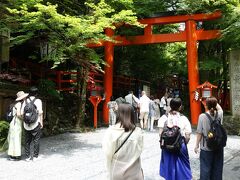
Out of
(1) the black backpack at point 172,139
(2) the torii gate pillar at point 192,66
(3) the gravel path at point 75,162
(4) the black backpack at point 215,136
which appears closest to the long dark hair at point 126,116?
(1) the black backpack at point 172,139

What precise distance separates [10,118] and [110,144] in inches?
223

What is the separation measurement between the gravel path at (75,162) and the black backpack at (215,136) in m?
1.96

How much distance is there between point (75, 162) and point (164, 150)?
3681mm

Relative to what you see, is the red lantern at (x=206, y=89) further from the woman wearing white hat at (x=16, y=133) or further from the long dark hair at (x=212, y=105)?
the long dark hair at (x=212, y=105)

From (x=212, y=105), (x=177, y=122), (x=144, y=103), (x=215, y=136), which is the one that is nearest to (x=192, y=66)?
(x=144, y=103)

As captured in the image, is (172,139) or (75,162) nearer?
(172,139)

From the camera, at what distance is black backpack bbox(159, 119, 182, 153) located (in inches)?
207

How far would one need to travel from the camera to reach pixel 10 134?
8.84m

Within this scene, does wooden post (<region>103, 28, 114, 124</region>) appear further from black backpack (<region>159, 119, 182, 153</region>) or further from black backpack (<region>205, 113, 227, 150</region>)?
black backpack (<region>159, 119, 182, 153</region>)

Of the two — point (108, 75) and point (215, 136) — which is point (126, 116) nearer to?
point (215, 136)

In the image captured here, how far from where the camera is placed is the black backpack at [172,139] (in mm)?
5258

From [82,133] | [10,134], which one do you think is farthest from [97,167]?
[82,133]

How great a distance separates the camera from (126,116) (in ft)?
13.0

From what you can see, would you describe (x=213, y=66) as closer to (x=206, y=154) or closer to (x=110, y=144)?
(x=206, y=154)
